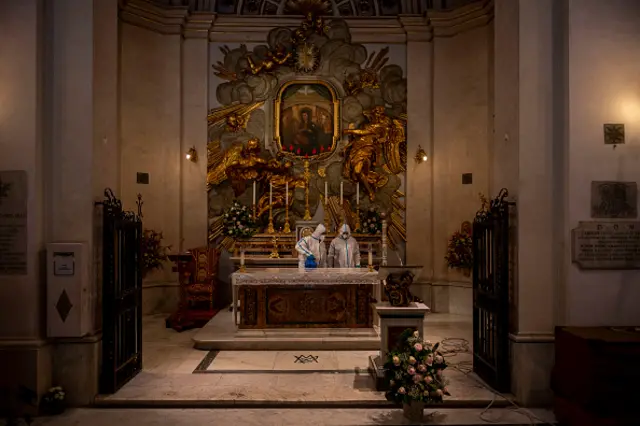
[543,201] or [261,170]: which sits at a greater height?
[261,170]

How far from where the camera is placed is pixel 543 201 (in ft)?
20.9

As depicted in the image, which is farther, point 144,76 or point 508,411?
point 144,76

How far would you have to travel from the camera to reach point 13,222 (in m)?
6.07

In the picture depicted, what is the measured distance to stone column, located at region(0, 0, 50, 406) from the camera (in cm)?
602

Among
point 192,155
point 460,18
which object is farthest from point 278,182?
point 460,18

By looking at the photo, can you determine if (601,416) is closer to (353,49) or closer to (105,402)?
(105,402)

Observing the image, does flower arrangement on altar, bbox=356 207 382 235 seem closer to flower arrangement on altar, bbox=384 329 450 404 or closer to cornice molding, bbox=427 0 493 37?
cornice molding, bbox=427 0 493 37

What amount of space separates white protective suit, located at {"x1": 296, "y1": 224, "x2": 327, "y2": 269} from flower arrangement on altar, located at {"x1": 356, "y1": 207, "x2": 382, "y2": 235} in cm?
260

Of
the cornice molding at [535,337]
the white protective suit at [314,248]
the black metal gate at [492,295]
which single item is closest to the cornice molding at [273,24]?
the white protective suit at [314,248]


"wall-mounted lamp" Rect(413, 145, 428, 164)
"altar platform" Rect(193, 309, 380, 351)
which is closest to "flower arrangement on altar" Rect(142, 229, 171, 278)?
"altar platform" Rect(193, 309, 380, 351)

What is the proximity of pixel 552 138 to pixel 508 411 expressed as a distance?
317 cm

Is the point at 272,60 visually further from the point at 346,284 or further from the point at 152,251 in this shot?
the point at 346,284

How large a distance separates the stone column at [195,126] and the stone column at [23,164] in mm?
6479

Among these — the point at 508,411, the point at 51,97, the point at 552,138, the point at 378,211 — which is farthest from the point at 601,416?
the point at 378,211
